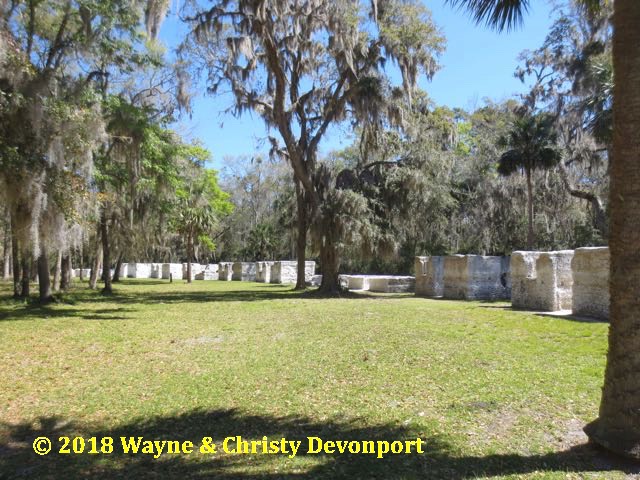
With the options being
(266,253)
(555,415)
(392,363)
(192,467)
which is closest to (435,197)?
(392,363)

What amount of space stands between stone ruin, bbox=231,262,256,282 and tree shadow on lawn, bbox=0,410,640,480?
103 ft

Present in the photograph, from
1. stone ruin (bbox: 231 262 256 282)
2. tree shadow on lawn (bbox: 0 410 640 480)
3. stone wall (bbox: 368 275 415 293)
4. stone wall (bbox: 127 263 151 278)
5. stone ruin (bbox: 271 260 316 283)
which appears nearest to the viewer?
tree shadow on lawn (bbox: 0 410 640 480)

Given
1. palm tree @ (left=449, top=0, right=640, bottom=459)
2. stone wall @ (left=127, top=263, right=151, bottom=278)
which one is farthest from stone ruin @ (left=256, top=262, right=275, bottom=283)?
palm tree @ (left=449, top=0, right=640, bottom=459)

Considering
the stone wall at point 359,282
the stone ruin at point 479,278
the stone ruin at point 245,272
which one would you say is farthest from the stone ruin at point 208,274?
the stone ruin at point 479,278

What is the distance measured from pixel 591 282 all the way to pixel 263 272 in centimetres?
2558

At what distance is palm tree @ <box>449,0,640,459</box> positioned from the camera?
353 centimetres

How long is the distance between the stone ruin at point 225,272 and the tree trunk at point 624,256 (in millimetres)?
35874

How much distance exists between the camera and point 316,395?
18.1 ft

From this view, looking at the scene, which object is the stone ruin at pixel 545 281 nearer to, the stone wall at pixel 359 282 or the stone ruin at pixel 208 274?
the stone wall at pixel 359 282

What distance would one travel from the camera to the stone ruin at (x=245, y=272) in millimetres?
36562

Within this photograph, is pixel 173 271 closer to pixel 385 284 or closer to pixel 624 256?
pixel 385 284

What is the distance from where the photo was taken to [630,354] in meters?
3.53

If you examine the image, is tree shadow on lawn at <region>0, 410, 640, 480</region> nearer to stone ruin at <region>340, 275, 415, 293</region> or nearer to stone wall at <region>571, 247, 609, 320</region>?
stone wall at <region>571, 247, 609, 320</region>

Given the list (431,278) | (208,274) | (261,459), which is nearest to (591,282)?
(431,278)
